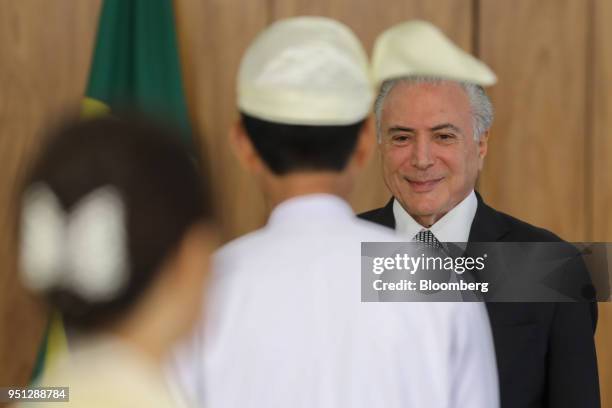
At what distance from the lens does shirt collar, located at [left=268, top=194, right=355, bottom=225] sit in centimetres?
104

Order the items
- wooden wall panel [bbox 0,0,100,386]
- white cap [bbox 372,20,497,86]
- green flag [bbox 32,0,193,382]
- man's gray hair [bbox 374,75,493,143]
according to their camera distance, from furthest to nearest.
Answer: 1. wooden wall panel [bbox 0,0,100,386]
2. green flag [bbox 32,0,193,382]
3. man's gray hair [bbox 374,75,493,143]
4. white cap [bbox 372,20,497,86]

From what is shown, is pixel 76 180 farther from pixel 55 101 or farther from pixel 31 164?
pixel 55 101

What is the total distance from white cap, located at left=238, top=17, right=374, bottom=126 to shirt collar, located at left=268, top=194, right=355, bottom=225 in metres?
0.09

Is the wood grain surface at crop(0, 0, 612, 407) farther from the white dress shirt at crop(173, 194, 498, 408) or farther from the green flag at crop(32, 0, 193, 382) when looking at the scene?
the white dress shirt at crop(173, 194, 498, 408)

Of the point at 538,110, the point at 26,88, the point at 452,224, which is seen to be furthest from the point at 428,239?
the point at 26,88

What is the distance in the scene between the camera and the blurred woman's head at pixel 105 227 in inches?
26.0

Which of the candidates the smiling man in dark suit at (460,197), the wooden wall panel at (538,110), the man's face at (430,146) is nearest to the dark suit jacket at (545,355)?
the smiling man in dark suit at (460,197)

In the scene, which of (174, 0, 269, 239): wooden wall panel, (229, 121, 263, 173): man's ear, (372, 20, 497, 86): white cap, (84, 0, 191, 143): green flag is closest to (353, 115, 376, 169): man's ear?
(229, 121, 263, 173): man's ear

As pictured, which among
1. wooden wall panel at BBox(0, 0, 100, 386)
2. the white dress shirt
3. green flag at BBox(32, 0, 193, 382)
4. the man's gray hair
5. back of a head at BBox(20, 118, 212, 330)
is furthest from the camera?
wooden wall panel at BBox(0, 0, 100, 386)

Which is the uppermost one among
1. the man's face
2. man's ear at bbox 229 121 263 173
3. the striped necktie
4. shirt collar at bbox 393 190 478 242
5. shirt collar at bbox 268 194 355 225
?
the man's face

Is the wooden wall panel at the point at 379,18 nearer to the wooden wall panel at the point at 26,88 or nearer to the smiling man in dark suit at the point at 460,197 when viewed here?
the smiling man in dark suit at the point at 460,197

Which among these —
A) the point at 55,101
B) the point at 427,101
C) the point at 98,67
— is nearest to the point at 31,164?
the point at 427,101

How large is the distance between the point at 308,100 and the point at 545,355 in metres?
0.84

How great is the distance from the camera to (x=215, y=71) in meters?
2.35
